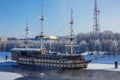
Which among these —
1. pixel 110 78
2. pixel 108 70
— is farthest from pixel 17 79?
pixel 108 70

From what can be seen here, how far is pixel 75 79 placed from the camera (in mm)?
30203

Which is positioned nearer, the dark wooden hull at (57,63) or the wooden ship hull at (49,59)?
the dark wooden hull at (57,63)

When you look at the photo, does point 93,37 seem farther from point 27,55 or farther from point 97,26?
point 27,55

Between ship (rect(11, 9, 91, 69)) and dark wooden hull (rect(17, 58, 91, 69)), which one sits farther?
ship (rect(11, 9, 91, 69))

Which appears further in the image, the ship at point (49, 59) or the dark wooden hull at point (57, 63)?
the ship at point (49, 59)

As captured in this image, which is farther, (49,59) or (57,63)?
(49,59)

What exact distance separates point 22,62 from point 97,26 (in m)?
72.3

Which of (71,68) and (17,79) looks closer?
(17,79)

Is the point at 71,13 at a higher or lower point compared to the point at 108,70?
higher

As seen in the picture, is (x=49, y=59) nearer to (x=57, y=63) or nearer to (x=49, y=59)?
(x=49, y=59)

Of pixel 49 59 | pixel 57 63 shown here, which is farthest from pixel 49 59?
pixel 57 63

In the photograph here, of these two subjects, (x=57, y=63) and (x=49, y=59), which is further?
(x=49, y=59)

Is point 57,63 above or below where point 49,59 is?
below

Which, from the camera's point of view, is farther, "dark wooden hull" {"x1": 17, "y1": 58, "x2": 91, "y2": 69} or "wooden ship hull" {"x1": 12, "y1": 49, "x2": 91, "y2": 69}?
"wooden ship hull" {"x1": 12, "y1": 49, "x2": 91, "y2": 69}
